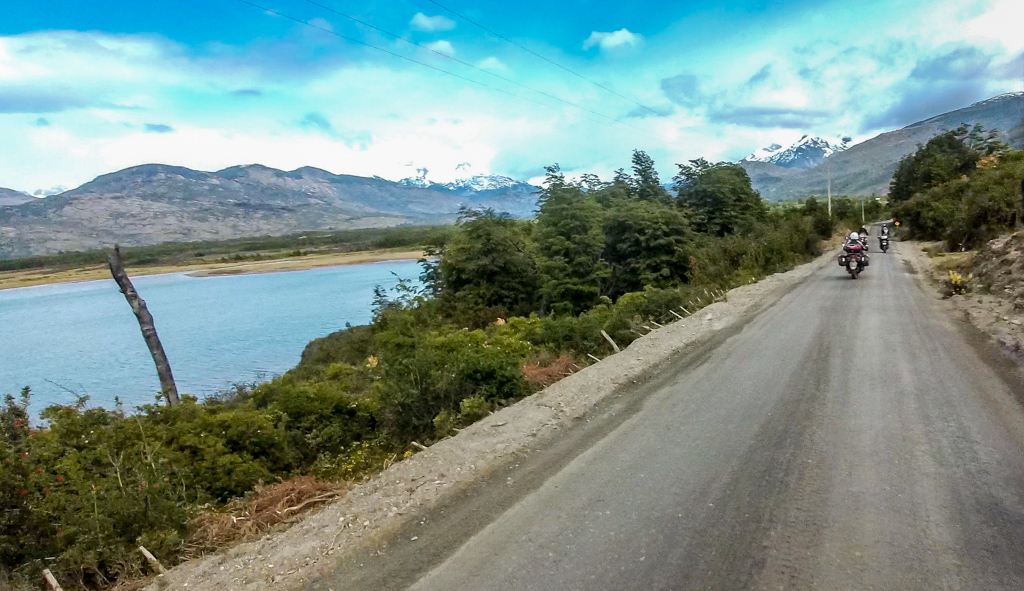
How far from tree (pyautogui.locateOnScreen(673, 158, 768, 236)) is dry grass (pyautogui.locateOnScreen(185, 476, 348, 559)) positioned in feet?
87.6

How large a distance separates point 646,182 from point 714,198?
13.2ft

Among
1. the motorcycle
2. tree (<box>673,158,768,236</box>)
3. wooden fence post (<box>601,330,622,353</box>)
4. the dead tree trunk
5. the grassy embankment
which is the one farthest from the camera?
the grassy embankment

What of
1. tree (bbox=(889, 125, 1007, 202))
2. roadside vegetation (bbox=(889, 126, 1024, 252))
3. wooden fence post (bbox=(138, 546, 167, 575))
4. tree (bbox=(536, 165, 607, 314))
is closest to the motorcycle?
roadside vegetation (bbox=(889, 126, 1024, 252))

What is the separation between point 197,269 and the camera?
100 m

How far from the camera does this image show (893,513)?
4465 millimetres

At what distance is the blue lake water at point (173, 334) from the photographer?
25734mm

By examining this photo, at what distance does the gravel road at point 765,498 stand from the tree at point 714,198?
23.1 m

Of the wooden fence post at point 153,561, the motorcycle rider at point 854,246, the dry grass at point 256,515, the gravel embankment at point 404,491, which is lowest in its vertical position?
the dry grass at point 256,515

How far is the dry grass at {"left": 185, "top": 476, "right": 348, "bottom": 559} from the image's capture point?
5.18 metres

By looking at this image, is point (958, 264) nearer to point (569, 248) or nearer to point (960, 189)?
point (569, 248)

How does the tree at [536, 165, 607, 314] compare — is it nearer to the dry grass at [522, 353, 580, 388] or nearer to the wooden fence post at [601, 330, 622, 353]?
the wooden fence post at [601, 330, 622, 353]

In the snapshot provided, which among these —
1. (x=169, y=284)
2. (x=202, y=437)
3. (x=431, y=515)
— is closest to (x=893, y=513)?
(x=431, y=515)

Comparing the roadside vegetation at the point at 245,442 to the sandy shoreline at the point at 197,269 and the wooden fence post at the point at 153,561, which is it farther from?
the sandy shoreline at the point at 197,269

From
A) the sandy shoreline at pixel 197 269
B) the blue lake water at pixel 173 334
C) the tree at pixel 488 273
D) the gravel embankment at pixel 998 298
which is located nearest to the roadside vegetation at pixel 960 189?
the gravel embankment at pixel 998 298
